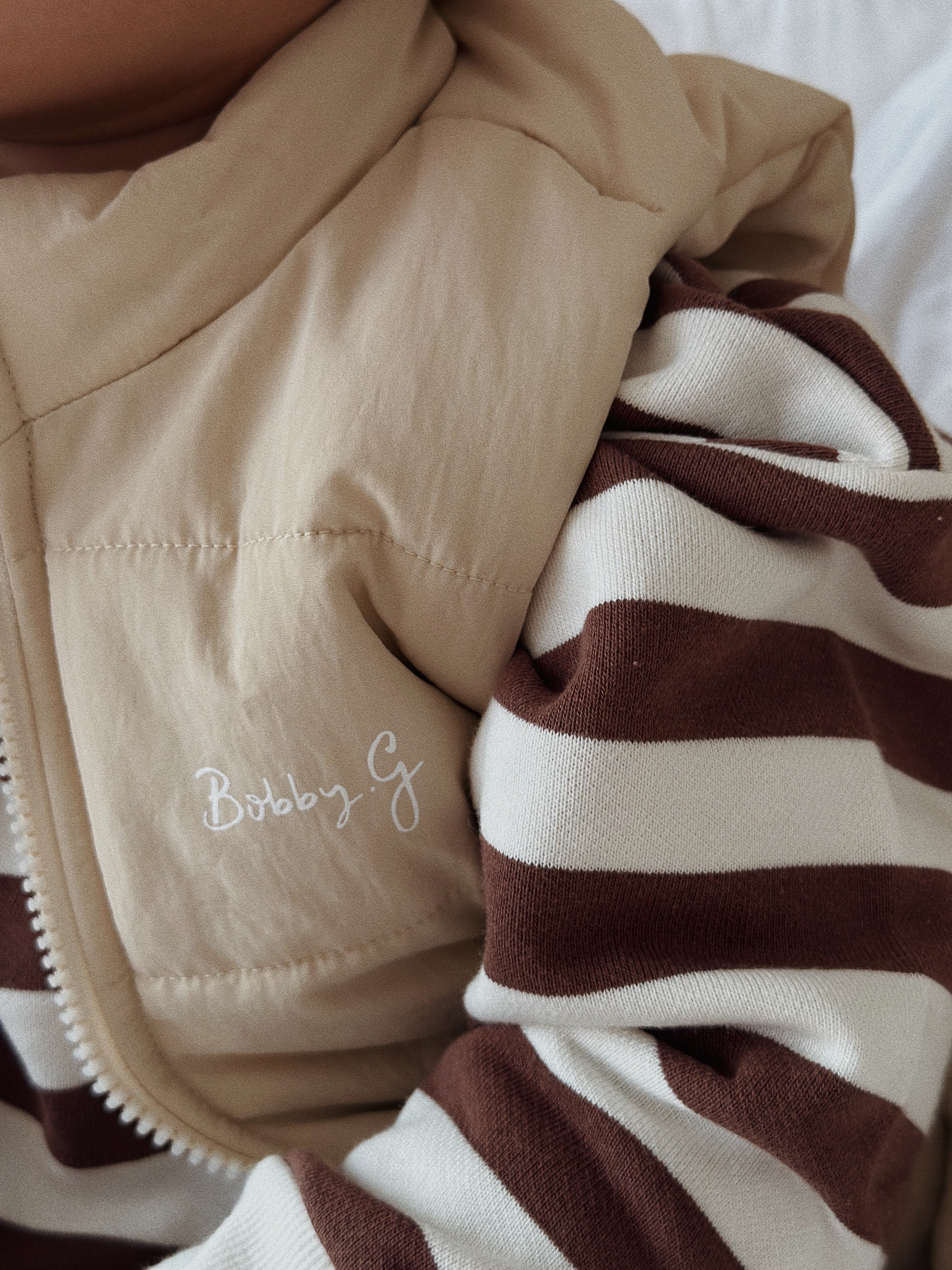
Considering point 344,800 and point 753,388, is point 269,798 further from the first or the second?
point 753,388

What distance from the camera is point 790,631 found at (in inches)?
17.8

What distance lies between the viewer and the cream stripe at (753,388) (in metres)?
0.43

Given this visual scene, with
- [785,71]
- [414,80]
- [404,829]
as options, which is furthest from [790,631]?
[785,71]

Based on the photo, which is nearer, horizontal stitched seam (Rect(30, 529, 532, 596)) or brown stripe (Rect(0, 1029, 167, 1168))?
horizontal stitched seam (Rect(30, 529, 532, 596))

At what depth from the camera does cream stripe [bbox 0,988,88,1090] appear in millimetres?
510

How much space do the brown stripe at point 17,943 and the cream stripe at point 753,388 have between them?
1.12 ft

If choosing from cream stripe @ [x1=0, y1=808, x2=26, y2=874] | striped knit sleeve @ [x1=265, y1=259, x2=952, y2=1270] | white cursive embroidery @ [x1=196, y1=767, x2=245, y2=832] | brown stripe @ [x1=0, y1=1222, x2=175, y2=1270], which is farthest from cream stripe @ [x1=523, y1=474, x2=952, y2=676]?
brown stripe @ [x1=0, y1=1222, x2=175, y2=1270]

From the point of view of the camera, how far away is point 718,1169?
42 centimetres

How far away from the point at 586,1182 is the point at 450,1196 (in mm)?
49

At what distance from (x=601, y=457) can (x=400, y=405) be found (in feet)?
0.26

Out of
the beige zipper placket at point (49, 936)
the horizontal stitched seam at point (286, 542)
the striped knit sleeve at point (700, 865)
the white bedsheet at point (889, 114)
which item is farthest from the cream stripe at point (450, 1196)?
the white bedsheet at point (889, 114)

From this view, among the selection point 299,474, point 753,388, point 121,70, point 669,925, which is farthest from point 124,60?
point 669,925

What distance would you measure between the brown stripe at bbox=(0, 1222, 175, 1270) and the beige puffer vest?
11 cm

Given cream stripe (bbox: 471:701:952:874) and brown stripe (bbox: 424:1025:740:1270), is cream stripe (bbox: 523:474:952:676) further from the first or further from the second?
brown stripe (bbox: 424:1025:740:1270)
